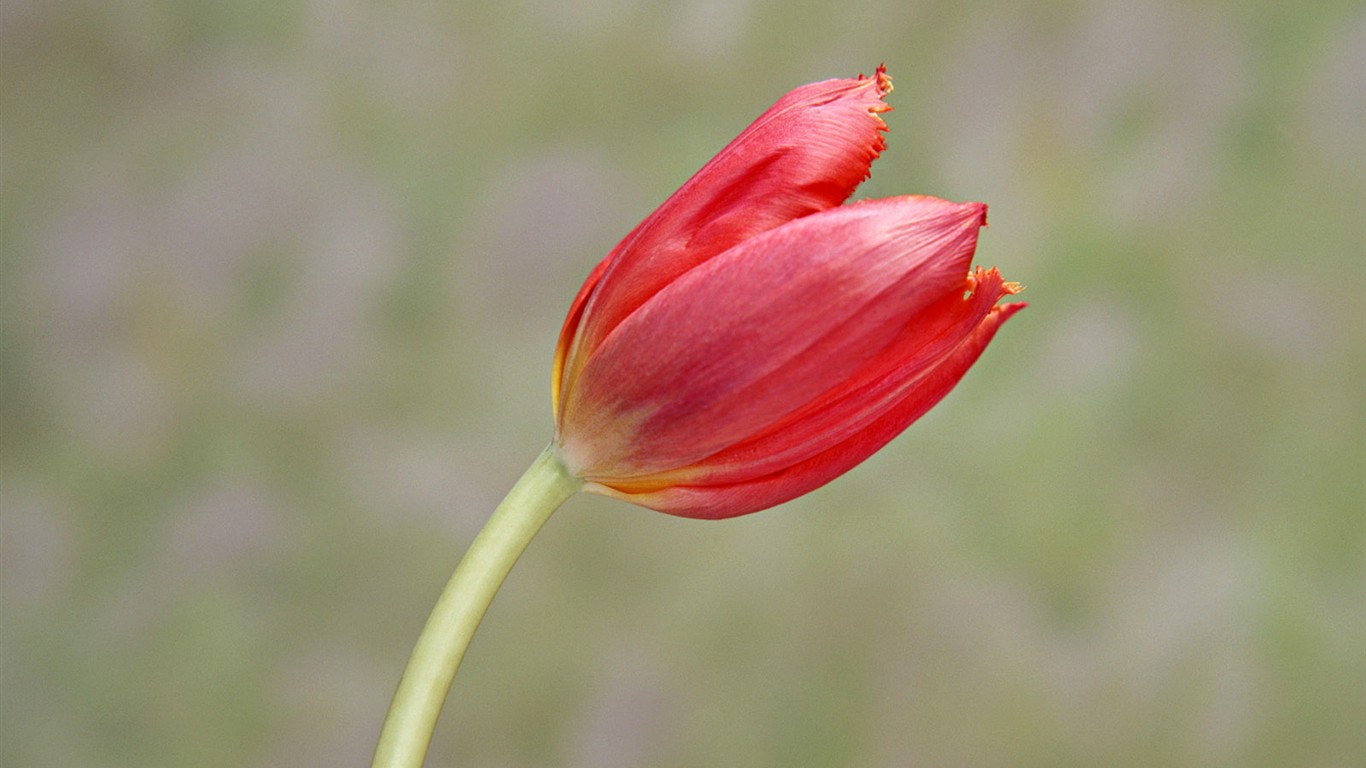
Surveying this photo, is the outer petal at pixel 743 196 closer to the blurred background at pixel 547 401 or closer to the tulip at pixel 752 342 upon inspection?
the tulip at pixel 752 342

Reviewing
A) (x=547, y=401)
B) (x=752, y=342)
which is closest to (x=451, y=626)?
(x=752, y=342)

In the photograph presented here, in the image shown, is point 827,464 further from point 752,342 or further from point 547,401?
point 547,401

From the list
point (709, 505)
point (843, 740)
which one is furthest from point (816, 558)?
point (709, 505)

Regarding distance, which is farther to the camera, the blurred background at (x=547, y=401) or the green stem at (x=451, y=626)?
the blurred background at (x=547, y=401)

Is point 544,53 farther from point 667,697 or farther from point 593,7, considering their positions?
point 667,697

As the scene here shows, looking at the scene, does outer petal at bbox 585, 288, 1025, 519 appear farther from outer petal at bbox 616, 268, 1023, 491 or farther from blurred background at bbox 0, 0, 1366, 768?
blurred background at bbox 0, 0, 1366, 768

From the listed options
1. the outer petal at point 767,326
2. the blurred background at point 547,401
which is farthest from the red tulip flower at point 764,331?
the blurred background at point 547,401

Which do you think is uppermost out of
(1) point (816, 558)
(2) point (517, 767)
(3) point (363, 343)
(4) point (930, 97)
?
(4) point (930, 97)
